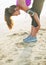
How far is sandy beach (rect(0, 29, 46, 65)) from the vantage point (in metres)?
2.39

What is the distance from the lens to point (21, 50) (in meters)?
2.68

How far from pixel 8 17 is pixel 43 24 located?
3.19 feet

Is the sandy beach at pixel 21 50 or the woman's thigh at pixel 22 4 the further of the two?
the woman's thigh at pixel 22 4

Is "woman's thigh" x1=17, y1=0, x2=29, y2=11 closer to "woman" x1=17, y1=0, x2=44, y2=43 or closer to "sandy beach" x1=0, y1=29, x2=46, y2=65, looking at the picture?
"woman" x1=17, y1=0, x2=44, y2=43

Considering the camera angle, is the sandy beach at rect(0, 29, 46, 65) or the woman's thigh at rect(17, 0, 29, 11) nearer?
the sandy beach at rect(0, 29, 46, 65)

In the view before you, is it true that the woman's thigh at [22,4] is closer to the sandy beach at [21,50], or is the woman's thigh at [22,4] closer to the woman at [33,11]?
the woman at [33,11]

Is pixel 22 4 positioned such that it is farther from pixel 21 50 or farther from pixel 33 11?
pixel 21 50

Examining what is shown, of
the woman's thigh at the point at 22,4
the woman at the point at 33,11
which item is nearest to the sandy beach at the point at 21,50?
the woman at the point at 33,11

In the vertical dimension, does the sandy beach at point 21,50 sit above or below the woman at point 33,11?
below

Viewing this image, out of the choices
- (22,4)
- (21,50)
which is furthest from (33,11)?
(21,50)

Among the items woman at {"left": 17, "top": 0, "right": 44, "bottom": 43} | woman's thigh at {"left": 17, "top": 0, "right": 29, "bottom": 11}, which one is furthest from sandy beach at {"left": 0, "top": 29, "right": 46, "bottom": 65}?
woman's thigh at {"left": 17, "top": 0, "right": 29, "bottom": 11}

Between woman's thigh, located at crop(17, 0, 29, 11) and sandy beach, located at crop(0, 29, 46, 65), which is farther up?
woman's thigh, located at crop(17, 0, 29, 11)

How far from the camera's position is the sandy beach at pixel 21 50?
2.39 metres

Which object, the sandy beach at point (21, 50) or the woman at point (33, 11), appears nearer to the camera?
the sandy beach at point (21, 50)
